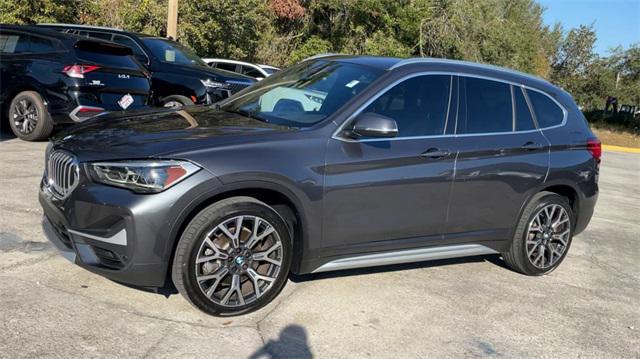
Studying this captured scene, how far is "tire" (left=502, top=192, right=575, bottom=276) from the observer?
5.12m

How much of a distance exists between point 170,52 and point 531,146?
7.45 m

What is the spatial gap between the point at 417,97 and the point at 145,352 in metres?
2.70

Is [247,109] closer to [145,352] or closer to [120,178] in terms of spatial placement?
[120,178]

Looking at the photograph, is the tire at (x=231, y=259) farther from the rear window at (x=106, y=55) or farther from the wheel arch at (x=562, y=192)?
the rear window at (x=106, y=55)

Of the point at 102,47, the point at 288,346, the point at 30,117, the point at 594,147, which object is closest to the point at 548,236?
the point at 594,147

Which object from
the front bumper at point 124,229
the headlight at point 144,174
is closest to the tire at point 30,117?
the front bumper at point 124,229

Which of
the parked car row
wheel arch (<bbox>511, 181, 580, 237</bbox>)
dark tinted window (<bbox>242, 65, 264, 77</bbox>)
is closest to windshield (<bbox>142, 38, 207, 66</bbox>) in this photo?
the parked car row

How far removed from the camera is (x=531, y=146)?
504cm

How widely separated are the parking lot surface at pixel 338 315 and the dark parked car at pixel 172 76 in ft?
15.3

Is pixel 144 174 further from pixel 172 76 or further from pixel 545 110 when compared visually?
pixel 172 76

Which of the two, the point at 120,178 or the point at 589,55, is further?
the point at 589,55

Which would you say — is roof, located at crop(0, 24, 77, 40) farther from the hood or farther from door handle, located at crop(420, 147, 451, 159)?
door handle, located at crop(420, 147, 451, 159)

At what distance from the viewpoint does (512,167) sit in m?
4.90

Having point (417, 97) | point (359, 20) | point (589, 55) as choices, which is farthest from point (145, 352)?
point (589, 55)
